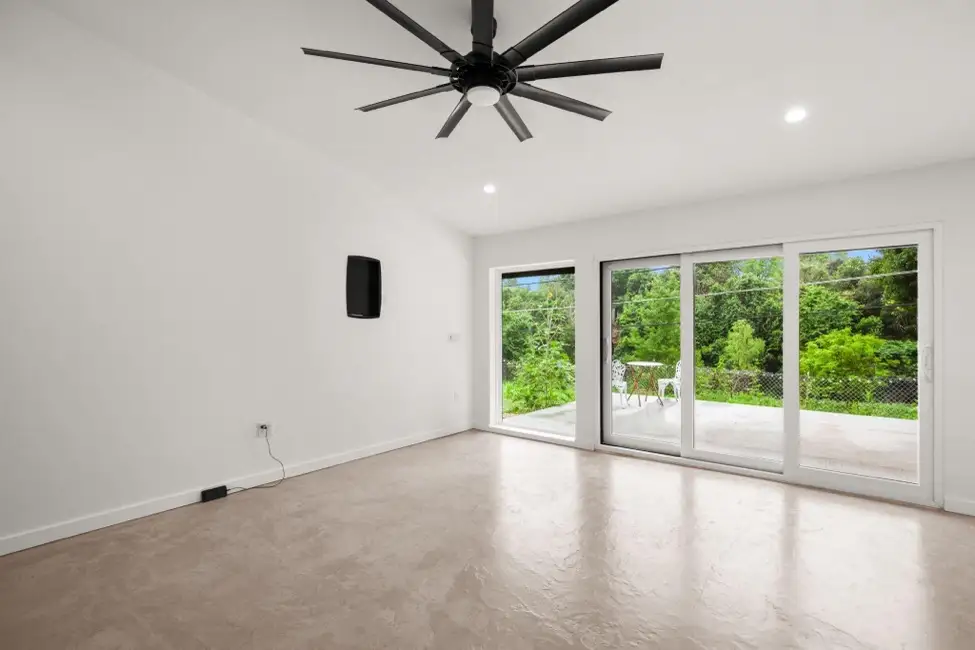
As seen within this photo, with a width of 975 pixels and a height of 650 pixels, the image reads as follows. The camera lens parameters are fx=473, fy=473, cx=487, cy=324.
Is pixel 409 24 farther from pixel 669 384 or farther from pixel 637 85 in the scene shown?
pixel 669 384

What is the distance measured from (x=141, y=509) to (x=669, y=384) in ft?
14.8

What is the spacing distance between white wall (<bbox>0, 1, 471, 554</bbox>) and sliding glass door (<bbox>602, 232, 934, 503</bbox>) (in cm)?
289

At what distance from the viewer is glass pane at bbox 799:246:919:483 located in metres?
3.59

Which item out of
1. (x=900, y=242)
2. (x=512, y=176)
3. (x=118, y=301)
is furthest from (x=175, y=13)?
(x=900, y=242)

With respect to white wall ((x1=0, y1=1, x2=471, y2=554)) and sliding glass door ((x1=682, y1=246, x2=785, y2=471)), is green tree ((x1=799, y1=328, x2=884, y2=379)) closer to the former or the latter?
sliding glass door ((x1=682, y1=246, x2=785, y2=471))

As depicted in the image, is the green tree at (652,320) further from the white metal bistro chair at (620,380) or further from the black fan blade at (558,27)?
the black fan blade at (558,27)

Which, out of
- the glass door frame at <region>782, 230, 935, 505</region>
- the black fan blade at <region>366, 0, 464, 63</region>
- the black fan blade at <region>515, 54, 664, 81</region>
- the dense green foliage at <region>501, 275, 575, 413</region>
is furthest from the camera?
the dense green foliage at <region>501, 275, 575, 413</region>

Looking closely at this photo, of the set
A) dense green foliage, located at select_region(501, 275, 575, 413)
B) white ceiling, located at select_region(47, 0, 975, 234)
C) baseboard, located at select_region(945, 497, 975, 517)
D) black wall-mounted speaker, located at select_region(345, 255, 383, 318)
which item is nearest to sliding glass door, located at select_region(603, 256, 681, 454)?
dense green foliage, located at select_region(501, 275, 575, 413)

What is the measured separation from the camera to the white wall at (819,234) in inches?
131

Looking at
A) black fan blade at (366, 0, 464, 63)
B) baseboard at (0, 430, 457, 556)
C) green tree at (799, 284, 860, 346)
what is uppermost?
black fan blade at (366, 0, 464, 63)

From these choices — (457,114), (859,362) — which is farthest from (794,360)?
(457,114)

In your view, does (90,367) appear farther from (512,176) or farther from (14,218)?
(512,176)

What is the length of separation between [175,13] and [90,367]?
7.47 feet

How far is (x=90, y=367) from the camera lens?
304 cm
